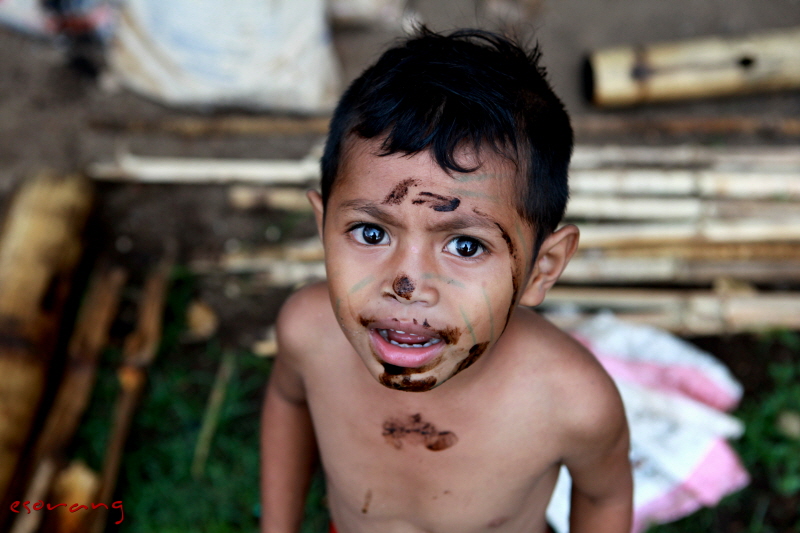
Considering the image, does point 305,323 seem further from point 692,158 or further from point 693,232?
point 692,158

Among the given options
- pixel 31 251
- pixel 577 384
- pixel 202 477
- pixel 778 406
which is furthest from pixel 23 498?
pixel 778 406

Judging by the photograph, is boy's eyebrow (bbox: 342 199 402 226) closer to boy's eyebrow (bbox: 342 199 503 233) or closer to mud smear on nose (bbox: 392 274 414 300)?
boy's eyebrow (bbox: 342 199 503 233)

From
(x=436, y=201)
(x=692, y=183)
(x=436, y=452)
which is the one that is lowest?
(x=436, y=452)

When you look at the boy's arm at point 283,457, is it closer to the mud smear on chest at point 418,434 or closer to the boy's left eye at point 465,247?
the mud smear on chest at point 418,434

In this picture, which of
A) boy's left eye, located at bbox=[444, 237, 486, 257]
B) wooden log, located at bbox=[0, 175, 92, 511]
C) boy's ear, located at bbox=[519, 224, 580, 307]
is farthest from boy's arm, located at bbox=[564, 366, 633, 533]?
wooden log, located at bbox=[0, 175, 92, 511]

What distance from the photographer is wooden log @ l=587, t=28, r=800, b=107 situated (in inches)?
152

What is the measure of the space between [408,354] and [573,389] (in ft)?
1.67

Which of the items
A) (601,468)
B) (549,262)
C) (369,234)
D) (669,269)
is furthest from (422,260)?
(669,269)

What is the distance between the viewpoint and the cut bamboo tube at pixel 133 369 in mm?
2668

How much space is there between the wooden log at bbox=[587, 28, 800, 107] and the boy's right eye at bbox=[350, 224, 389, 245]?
294 cm

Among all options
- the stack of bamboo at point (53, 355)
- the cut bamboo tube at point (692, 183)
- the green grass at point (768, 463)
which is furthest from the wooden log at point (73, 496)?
the cut bamboo tube at point (692, 183)

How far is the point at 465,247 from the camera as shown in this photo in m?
1.41

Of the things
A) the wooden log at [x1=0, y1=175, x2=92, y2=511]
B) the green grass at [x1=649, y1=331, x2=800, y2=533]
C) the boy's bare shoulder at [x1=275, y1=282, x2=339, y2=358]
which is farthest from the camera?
the green grass at [x1=649, y1=331, x2=800, y2=533]

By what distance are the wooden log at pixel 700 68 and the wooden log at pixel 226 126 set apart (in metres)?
1.72
